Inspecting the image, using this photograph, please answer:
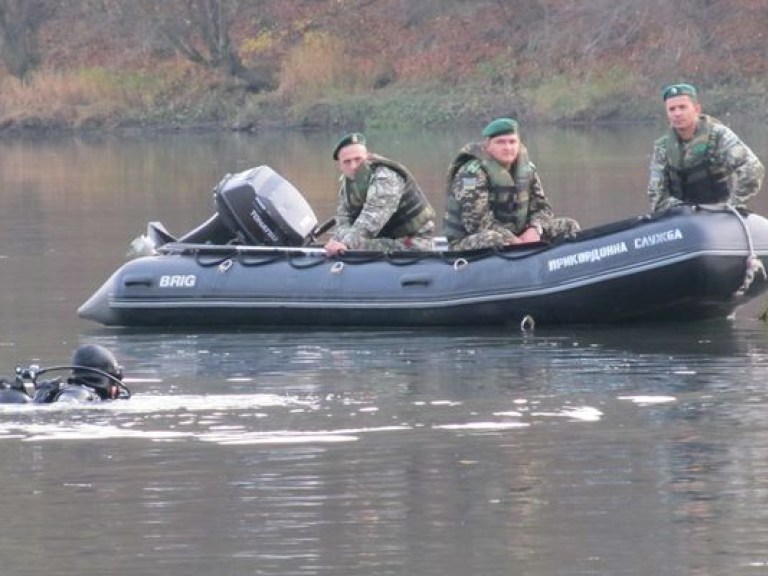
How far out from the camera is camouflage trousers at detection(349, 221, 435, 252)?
1302 centimetres

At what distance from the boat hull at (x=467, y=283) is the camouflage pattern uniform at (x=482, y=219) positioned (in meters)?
0.16

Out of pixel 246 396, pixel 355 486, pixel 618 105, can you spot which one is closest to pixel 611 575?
pixel 355 486

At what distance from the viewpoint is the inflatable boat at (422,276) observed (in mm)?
12070

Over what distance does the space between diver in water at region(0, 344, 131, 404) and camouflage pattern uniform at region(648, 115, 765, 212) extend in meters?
4.06

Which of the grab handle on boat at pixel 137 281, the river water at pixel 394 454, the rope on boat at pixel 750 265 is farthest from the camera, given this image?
the grab handle on boat at pixel 137 281

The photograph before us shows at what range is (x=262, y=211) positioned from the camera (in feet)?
44.1

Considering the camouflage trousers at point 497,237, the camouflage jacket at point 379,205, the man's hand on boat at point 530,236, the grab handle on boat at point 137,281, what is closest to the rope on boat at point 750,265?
the camouflage trousers at point 497,237

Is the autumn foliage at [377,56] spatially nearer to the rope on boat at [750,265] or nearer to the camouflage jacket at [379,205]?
the camouflage jacket at [379,205]

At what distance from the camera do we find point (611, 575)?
684cm

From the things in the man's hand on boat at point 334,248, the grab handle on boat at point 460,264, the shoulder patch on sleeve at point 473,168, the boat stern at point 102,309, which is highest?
the shoulder patch on sleeve at point 473,168

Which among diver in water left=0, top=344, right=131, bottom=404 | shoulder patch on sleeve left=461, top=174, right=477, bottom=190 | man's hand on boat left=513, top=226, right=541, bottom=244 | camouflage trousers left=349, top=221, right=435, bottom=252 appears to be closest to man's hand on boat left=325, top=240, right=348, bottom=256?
camouflage trousers left=349, top=221, right=435, bottom=252

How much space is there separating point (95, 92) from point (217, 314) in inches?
1115

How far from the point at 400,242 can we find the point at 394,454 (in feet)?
14.2

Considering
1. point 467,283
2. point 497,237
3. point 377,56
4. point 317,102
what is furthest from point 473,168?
point 377,56
